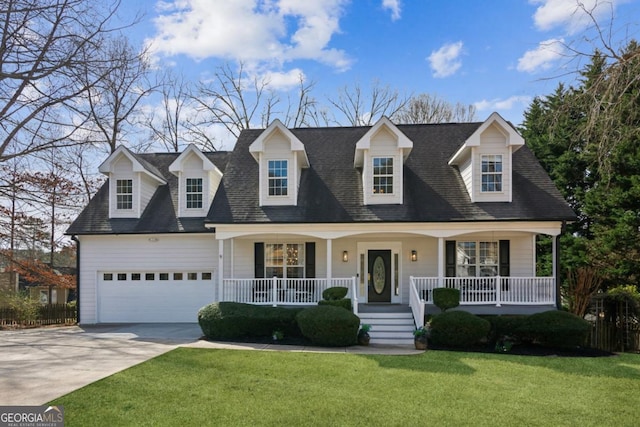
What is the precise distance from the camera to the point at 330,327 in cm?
1080

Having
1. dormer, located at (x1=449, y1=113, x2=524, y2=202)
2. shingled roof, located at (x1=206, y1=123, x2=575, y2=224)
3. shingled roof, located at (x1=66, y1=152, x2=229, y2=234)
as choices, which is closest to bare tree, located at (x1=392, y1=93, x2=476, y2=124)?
shingled roof, located at (x1=206, y1=123, x2=575, y2=224)

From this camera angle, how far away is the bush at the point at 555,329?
10.8 metres

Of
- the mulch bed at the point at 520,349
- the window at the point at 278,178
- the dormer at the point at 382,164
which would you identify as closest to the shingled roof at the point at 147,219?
the window at the point at 278,178

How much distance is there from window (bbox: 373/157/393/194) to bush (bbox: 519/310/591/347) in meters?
6.22

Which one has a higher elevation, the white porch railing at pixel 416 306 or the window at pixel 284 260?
the window at pixel 284 260

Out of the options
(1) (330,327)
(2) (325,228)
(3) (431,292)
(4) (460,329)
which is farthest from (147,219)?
(4) (460,329)

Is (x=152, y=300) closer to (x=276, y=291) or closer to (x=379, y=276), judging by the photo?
(x=276, y=291)

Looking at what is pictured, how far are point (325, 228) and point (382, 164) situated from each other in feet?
10.8

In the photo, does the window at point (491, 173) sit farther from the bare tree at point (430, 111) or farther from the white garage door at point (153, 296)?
the bare tree at point (430, 111)

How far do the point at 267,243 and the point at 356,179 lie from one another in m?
4.37

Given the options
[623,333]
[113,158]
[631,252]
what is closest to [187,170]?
[113,158]

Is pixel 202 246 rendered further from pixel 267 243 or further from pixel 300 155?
pixel 300 155

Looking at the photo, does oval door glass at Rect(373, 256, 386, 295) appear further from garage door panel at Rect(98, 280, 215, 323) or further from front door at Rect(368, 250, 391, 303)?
garage door panel at Rect(98, 280, 215, 323)

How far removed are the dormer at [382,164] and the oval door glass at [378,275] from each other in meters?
2.34
